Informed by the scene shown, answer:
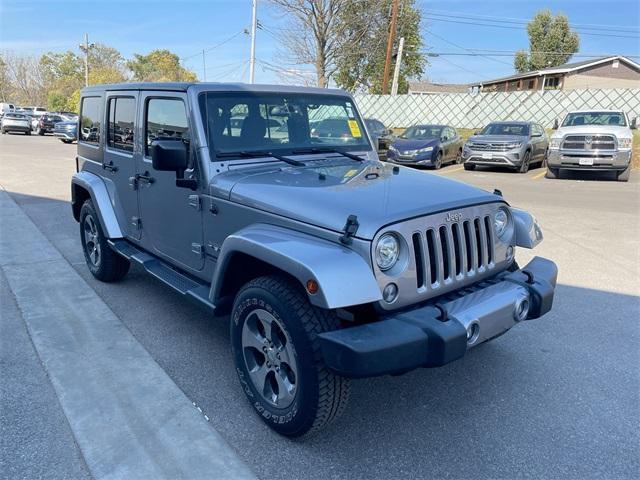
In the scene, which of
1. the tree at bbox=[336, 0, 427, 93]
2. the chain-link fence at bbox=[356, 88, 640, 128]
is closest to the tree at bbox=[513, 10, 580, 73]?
the tree at bbox=[336, 0, 427, 93]

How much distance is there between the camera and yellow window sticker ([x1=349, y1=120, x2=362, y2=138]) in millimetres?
4414

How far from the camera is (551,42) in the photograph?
56.5 metres

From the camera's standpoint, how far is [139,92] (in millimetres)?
4340

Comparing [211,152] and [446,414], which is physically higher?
[211,152]

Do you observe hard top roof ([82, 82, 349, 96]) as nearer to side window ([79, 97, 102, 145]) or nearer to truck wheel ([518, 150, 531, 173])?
side window ([79, 97, 102, 145])

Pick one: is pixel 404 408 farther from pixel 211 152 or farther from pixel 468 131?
pixel 468 131

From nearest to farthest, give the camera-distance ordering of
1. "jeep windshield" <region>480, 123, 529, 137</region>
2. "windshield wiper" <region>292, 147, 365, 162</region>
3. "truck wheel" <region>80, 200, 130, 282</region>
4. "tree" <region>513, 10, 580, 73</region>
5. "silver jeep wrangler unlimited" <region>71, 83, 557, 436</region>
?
"silver jeep wrangler unlimited" <region>71, 83, 557, 436</region>, "windshield wiper" <region>292, 147, 365, 162</region>, "truck wheel" <region>80, 200, 130, 282</region>, "jeep windshield" <region>480, 123, 529, 137</region>, "tree" <region>513, 10, 580, 73</region>

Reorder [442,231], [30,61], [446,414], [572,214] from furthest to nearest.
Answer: [30,61] → [572,214] → [446,414] → [442,231]

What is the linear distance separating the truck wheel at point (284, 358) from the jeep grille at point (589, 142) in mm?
12982

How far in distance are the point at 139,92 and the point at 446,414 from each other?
3.40m

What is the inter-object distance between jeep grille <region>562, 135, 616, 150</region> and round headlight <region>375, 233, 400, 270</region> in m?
12.8

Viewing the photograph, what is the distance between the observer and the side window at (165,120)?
12.3 feet

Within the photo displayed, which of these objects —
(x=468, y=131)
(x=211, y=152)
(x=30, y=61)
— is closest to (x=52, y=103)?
(x=30, y=61)

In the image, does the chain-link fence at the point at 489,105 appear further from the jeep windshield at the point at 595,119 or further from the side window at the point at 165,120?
the side window at the point at 165,120
